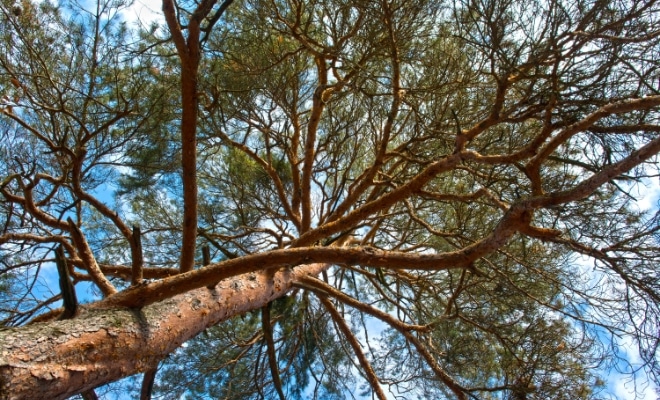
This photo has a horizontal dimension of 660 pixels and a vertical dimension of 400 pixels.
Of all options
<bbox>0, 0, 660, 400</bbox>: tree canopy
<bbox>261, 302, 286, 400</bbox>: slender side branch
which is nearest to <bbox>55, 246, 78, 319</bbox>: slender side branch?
<bbox>0, 0, 660, 400</bbox>: tree canopy

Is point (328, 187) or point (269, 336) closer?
point (269, 336)

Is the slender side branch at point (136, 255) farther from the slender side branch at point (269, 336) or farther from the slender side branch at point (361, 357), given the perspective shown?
the slender side branch at point (361, 357)

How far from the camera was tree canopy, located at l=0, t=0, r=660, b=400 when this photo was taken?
1703mm

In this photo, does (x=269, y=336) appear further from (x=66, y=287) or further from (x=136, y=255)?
(x=66, y=287)

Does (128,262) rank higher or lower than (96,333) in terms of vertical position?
higher

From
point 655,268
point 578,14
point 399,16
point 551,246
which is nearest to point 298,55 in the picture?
point 399,16

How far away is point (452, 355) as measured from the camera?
3012 mm

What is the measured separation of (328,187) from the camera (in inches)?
214

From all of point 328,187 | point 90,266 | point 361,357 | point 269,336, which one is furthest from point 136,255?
point 328,187

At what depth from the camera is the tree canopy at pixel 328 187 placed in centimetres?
170

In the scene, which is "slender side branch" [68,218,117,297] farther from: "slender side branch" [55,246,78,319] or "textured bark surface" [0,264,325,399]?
"slender side branch" [55,246,78,319]

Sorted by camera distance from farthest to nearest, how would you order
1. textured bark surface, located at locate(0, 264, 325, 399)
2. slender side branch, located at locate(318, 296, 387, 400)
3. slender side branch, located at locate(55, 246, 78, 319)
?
slender side branch, located at locate(318, 296, 387, 400)
slender side branch, located at locate(55, 246, 78, 319)
textured bark surface, located at locate(0, 264, 325, 399)

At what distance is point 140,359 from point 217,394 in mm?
2681

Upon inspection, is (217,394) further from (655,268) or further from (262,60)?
(655,268)
